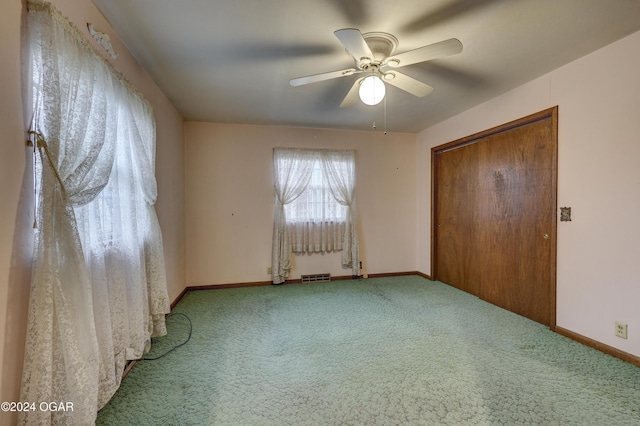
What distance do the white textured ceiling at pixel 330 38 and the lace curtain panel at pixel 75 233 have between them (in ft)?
1.73

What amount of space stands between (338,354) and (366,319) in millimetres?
732

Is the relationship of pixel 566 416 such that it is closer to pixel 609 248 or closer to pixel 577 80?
pixel 609 248

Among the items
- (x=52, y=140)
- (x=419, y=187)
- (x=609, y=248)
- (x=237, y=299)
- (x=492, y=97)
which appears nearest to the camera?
(x=52, y=140)

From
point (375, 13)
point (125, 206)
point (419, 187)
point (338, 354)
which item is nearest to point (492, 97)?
point (419, 187)

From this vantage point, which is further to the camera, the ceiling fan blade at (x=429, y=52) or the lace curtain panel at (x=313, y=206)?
the lace curtain panel at (x=313, y=206)

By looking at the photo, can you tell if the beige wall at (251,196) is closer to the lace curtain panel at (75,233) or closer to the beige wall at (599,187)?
the lace curtain panel at (75,233)

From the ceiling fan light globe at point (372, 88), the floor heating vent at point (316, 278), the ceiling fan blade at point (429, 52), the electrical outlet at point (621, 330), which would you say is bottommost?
the floor heating vent at point (316, 278)

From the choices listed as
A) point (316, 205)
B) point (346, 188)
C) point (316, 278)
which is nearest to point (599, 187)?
point (346, 188)

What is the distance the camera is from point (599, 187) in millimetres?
2189

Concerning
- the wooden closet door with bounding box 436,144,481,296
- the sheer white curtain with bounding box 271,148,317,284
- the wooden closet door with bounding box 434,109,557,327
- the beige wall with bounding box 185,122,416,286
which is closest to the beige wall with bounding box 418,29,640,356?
the wooden closet door with bounding box 434,109,557,327

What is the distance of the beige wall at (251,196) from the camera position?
392cm

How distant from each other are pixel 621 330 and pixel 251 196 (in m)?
4.05

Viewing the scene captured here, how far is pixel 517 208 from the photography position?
2.93m

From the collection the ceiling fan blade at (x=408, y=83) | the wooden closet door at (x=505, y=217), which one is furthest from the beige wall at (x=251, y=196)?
the ceiling fan blade at (x=408, y=83)
